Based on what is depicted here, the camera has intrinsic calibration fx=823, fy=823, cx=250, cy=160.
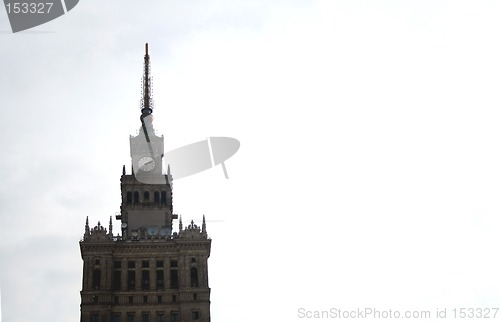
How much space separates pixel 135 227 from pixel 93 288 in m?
14.6

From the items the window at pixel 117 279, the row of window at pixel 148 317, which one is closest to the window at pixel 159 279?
the row of window at pixel 148 317

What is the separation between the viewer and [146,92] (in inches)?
5723

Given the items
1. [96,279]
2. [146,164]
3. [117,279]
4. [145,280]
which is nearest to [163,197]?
[146,164]

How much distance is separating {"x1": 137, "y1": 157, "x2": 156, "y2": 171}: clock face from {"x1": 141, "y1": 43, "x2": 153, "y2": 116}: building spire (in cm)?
870

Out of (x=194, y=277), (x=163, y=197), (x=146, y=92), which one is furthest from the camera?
(x=146, y=92)

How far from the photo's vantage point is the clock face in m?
140

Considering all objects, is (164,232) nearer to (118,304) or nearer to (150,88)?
(118,304)

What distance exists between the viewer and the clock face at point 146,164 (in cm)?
13985

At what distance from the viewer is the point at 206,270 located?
12469cm

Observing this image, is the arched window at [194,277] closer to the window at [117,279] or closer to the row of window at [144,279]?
the row of window at [144,279]

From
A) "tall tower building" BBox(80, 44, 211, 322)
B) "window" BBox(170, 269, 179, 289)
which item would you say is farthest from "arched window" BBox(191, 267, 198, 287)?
"window" BBox(170, 269, 179, 289)

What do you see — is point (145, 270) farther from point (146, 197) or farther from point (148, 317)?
point (146, 197)

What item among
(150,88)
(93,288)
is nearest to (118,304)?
(93,288)

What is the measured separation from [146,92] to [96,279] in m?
37.8
